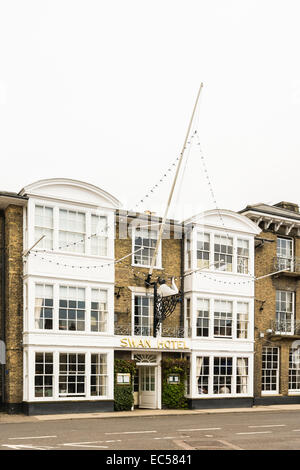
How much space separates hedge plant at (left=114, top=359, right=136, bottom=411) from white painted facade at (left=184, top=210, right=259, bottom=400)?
3.02m

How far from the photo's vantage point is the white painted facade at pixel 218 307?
2589cm

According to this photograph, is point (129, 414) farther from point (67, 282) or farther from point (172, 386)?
point (67, 282)

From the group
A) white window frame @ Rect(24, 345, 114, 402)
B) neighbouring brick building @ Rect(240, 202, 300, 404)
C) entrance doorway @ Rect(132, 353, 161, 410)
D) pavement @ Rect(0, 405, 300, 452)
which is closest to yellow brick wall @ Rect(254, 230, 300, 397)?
neighbouring brick building @ Rect(240, 202, 300, 404)

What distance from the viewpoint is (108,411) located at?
911 inches

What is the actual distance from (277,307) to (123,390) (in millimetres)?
9600

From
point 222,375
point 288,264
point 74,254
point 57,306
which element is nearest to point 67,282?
point 57,306

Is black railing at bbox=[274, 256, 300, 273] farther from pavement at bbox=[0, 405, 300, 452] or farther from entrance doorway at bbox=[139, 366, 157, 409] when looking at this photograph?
entrance doorway at bbox=[139, 366, 157, 409]

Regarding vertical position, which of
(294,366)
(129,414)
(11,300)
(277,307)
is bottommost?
(129,414)

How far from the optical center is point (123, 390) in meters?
23.7

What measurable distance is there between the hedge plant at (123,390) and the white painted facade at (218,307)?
3024 millimetres

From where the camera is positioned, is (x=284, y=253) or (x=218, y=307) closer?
(x=218, y=307)

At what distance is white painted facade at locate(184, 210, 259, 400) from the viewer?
84.9 feet
